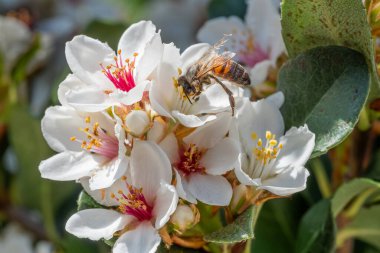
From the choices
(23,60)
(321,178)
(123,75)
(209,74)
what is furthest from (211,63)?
(23,60)

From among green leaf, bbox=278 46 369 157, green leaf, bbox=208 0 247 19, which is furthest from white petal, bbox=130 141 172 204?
green leaf, bbox=208 0 247 19

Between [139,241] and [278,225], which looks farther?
[278,225]

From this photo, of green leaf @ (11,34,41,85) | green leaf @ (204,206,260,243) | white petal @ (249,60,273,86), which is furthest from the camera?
green leaf @ (11,34,41,85)

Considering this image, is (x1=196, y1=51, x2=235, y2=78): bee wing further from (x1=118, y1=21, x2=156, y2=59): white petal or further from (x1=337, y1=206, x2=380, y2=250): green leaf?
(x1=337, y1=206, x2=380, y2=250): green leaf

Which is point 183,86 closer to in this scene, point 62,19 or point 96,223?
point 96,223

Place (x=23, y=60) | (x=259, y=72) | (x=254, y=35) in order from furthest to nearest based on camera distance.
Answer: (x=23, y=60)
(x=254, y=35)
(x=259, y=72)

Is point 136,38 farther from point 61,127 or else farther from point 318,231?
point 318,231

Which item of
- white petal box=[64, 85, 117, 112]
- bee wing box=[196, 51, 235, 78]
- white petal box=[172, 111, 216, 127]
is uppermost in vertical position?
bee wing box=[196, 51, 235, 78]
